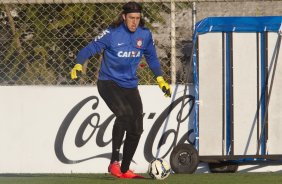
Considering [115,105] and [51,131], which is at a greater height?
[115,105]

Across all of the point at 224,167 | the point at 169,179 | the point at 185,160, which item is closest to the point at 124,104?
the point at 169,179

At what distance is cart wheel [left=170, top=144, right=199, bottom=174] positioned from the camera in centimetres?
1182

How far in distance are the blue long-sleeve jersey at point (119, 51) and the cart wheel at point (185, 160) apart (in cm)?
147

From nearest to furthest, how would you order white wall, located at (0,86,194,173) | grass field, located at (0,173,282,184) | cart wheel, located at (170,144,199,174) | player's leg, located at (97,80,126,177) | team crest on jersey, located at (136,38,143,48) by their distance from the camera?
grass field, located at (0,173,282,184) < player's leg, located at (97,80,126,177) < team crest on jersey, located at (136,38,143,48) < cart wheel, located at (170,144,199,174) < white wall, located at (0,86,194,173)

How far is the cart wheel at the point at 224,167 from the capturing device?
40.6 feet

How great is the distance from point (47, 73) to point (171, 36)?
5.18 ft

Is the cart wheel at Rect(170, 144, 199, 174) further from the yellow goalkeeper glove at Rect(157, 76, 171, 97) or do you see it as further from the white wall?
the yellow goalkeeper glove at Rect(157, 76, 171, 97)

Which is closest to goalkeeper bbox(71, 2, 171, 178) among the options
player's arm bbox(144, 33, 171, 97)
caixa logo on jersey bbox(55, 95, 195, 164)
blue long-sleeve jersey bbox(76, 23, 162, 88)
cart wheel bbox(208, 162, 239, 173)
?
blue long-sleeve jersey bbox(76, 23, 162, 88)

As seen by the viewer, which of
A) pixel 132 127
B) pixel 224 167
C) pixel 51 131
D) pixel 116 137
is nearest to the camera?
pixel 132 127

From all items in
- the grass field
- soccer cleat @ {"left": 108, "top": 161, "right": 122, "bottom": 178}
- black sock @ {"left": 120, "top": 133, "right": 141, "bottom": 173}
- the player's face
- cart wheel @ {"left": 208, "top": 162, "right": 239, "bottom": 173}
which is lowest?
cart wheel @ {"left": 208, "top": 162, "right": 239, "bottom": 173}

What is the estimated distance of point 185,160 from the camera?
38.8ft

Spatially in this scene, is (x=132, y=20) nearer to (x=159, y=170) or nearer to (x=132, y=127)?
(x=132, y=127)

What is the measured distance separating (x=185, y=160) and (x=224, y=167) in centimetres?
76

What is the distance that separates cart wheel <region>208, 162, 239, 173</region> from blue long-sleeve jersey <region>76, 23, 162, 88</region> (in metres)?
2.16
